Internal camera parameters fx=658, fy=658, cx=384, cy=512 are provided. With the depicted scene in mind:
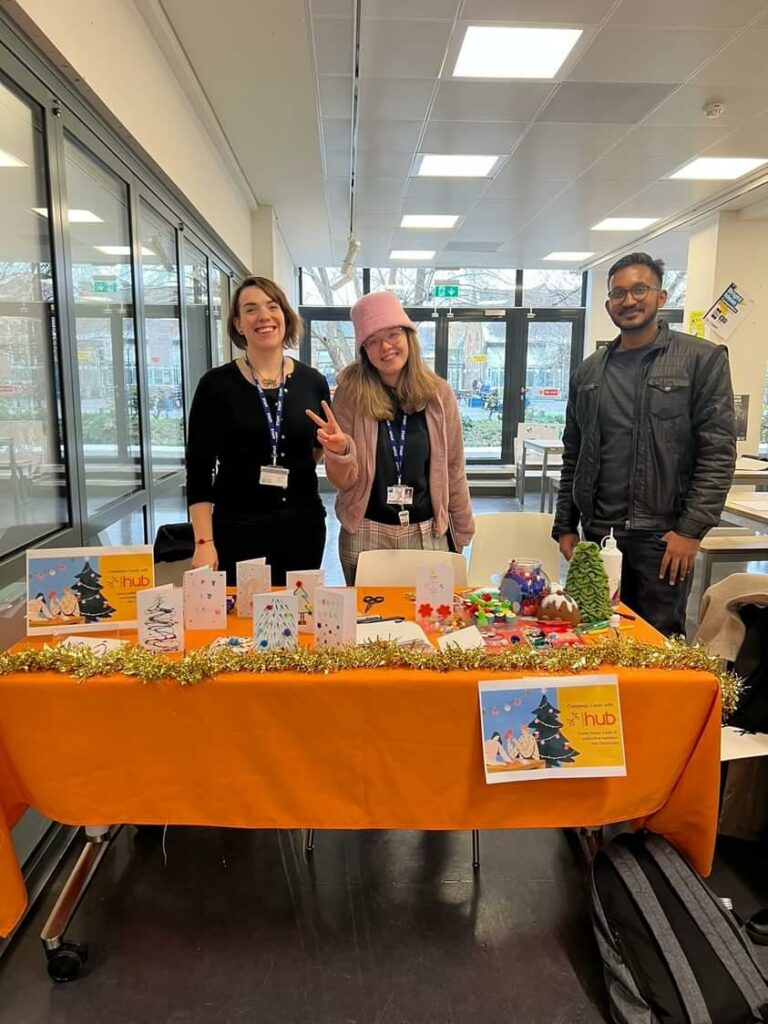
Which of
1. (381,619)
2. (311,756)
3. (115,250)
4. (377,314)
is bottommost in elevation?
(311,756)

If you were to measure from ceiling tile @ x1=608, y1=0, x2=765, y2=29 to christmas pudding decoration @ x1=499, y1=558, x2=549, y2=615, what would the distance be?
235 cm

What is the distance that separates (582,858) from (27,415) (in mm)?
2007

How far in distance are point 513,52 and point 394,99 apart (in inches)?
27.7

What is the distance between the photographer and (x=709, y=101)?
349 cm

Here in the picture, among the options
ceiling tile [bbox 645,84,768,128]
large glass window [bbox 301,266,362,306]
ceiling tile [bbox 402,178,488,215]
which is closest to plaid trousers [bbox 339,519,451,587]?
ceiling tile [bbox 645,84,768,128]

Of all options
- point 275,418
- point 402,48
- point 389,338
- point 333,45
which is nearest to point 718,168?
point 402,48

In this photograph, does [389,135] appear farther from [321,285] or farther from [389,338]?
[321,285]

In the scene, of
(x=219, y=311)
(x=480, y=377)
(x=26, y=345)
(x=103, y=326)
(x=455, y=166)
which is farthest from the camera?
(x=480, y=377)

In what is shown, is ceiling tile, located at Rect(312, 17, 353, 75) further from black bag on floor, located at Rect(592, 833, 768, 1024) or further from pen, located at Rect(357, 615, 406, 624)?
black bag on floor, located at Rect(592, 833, 768, 1024)

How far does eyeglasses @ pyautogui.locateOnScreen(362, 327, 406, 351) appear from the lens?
2.01m

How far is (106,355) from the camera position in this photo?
8.28ft

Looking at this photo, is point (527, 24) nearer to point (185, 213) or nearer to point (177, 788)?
point (185, 213)

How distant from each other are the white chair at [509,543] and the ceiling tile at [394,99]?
230 centimetres

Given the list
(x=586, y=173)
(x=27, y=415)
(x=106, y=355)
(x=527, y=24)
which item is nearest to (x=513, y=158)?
(x=586, y=173)
